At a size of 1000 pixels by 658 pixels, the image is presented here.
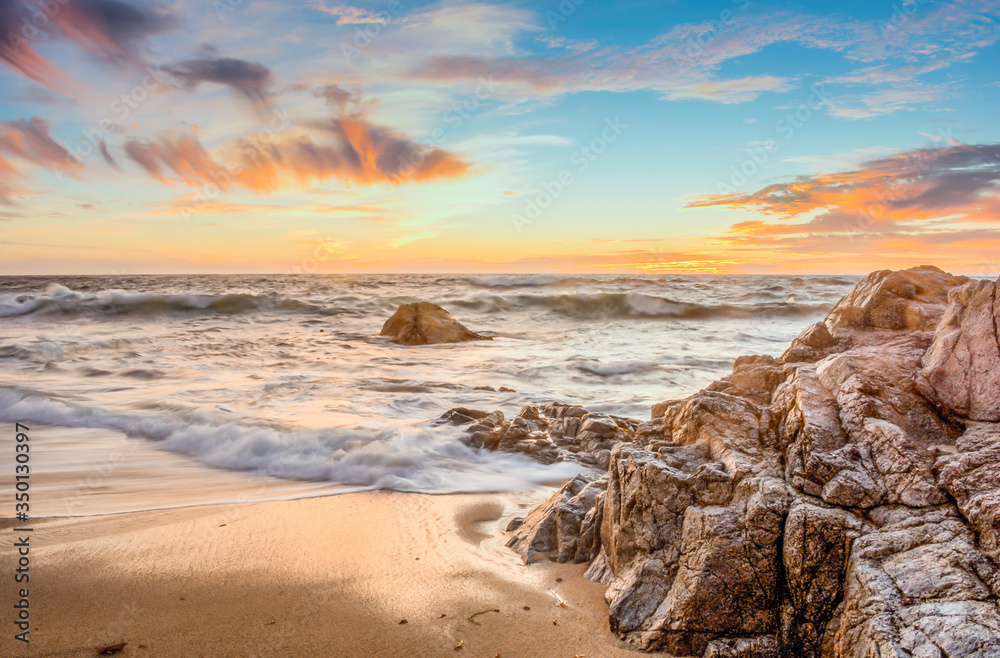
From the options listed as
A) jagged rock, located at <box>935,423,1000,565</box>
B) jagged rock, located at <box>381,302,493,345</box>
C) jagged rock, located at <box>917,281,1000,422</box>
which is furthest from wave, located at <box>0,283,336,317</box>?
jagged rock, located at <box>935,423,1000,565</box>

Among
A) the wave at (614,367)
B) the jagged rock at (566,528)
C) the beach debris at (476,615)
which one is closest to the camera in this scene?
the beach debris at (476,615)

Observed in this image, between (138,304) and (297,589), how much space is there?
25.1 metres

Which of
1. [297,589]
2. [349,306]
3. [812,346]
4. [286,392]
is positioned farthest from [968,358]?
[349,306]

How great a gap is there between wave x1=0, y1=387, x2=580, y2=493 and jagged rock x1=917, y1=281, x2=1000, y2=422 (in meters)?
3.21

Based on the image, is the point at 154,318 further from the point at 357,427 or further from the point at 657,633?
the point at 657,633

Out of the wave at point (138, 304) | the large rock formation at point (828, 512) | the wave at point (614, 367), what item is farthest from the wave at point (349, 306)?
the large rock formation at point (828, 512)

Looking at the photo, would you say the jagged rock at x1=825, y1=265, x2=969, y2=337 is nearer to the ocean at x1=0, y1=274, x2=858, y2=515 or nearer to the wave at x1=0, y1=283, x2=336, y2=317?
the ocean at x1=0, y1=274, x2=858, y2=515

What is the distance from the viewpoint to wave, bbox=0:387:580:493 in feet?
17.4

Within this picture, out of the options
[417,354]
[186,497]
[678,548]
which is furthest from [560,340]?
[678,548]

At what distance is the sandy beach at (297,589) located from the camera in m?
2.65

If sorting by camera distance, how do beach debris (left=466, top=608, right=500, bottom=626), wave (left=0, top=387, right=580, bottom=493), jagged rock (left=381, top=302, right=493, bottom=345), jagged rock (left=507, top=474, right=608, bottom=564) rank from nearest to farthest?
beach debris (left=466, top=608, right=500, bottom=626)
jagged rock (left=507, top=474, right=608, bottom=564)
wave (left=0, top=387, right=580, bottom=493)
jagged rock (left=381, top=302, right=493, bottom=345)

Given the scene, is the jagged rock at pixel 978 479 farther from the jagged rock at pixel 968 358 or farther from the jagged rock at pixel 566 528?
the jagged rock at pixel 566 528

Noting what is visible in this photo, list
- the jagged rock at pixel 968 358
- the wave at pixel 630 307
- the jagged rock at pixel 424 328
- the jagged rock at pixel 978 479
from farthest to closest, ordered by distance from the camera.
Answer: the wave at pixel 630 307, the jagged rock at pixel 424 328, the jagged rock at pixel 968 358, the jagged rock at pixel 978 479

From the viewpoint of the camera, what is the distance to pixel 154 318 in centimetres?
2178
